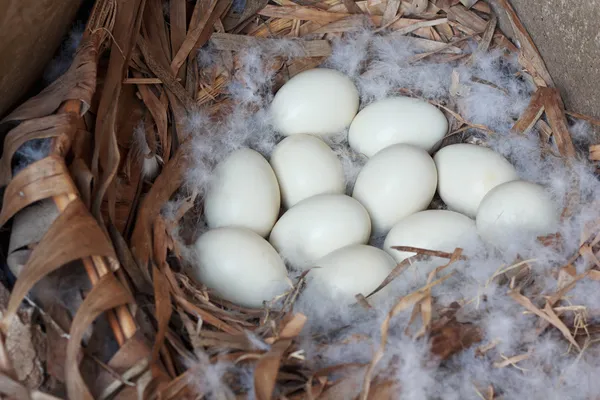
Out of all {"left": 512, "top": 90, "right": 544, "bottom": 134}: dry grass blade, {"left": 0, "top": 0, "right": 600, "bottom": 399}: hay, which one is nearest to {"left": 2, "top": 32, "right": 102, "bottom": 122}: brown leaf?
{"left": 0, "top": 0, "right": 600, "bottom": 399}: hay

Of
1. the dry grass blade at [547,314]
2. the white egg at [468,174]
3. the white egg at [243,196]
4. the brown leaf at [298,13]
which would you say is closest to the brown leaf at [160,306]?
the white egg at [243,196]

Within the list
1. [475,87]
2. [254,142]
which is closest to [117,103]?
[254,142]

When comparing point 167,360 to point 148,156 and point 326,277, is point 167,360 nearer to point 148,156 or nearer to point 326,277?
point 326,277

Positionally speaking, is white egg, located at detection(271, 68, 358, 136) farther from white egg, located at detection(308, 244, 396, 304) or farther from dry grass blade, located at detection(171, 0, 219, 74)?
white egg, located at detection(308, 244, 396, 304)

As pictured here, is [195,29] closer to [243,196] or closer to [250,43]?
[250,43]

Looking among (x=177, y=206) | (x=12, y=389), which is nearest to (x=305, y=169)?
(x=177, y=206)
